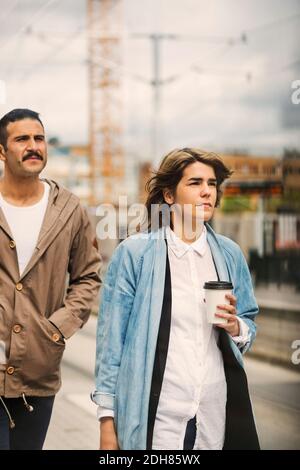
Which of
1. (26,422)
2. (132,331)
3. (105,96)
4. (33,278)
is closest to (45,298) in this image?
(33,278)

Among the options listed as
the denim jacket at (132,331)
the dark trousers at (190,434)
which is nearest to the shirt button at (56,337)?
the denim jacket at (132,331)

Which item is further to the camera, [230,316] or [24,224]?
[24,224]

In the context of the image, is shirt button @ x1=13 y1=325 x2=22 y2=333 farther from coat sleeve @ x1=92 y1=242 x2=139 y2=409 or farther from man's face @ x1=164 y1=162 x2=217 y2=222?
man's face @ x1=164 y1=162 x2=217 y2=222

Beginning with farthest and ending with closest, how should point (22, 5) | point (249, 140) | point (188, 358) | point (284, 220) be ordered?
point (284, 220) → point (249, 140) → point (22, 5) → point (188, 358)

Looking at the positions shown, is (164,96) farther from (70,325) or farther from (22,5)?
(70,325)

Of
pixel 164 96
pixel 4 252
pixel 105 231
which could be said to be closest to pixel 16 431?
pixel 4 252

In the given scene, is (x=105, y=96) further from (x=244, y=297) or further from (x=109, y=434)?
(x=109, y=434)

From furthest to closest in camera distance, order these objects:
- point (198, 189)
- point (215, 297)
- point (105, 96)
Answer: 1. point (105, 96)
2. point (198, 189)
3. point (215, 297)

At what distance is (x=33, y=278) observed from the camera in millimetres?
2732

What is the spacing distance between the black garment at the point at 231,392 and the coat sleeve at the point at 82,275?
522 mm

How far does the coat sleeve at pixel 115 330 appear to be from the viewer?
2.38 metres

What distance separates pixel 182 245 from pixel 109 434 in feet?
1.77

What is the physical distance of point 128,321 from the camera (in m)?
2.41

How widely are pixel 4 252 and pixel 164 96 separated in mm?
2939
